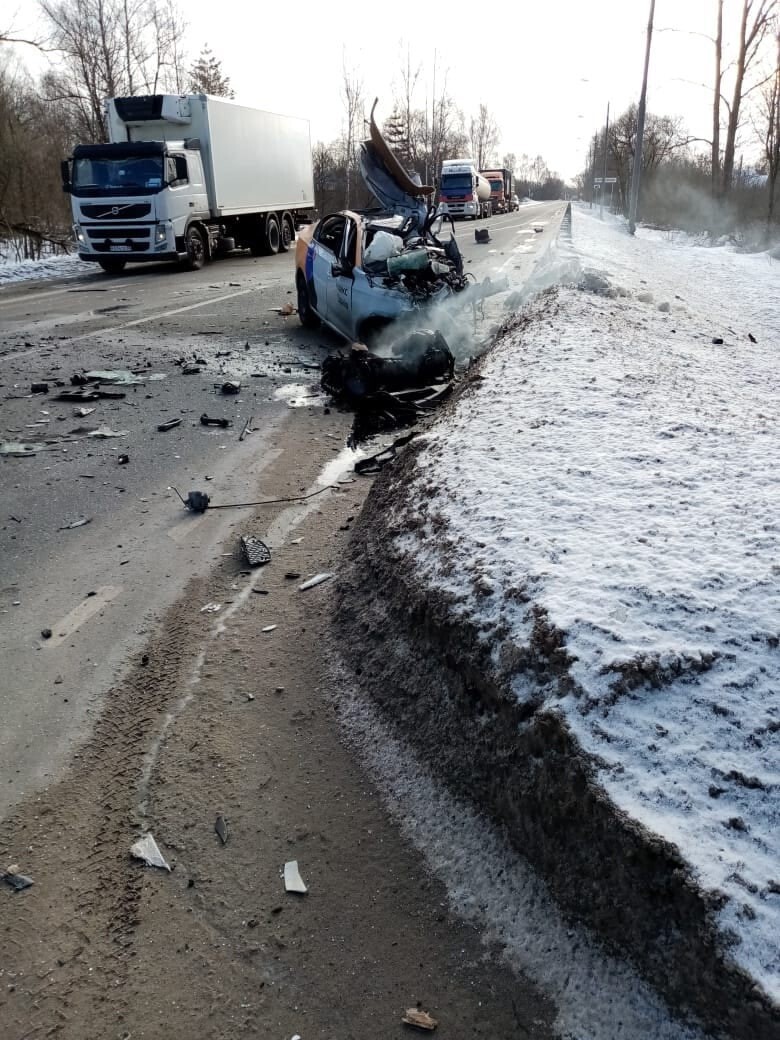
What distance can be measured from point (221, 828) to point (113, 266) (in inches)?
810

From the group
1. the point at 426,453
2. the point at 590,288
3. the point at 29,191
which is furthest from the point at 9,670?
the point at 29,191

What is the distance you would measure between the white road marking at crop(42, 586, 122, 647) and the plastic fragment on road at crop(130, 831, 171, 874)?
4.62 feet

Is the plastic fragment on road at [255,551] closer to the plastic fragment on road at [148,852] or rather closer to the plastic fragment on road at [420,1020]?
the plastic fragment on road at [148,852]

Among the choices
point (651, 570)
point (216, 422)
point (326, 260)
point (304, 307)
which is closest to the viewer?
point (651, 570)

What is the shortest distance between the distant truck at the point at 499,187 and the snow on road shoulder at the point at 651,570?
51985 millimetres

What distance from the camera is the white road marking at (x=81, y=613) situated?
383 cm

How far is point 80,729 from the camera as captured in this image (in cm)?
320

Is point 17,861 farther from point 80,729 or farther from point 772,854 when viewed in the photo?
point 772,854

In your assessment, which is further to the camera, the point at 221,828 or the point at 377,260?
the point at 377,260

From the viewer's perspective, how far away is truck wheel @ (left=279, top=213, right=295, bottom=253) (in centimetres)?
2631

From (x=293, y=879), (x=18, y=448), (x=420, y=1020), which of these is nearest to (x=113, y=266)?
(x=18, y=448)

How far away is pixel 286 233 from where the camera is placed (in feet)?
87.2

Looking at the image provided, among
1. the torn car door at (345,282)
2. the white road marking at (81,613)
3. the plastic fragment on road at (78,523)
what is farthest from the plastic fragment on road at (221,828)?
the torn car door at (345,282)

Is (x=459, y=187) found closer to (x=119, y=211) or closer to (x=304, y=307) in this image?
(x=119, y=211)
